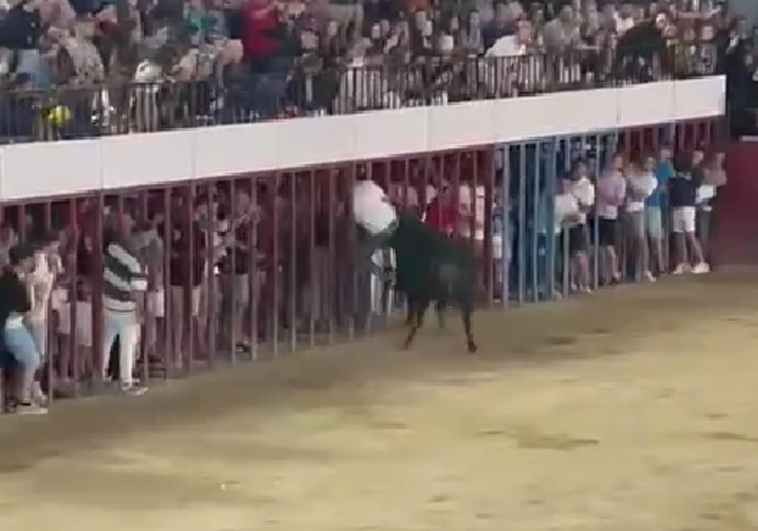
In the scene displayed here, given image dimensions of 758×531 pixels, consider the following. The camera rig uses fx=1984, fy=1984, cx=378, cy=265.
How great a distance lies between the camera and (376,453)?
11703 millimetres

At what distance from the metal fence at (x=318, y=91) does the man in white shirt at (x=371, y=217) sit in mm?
679

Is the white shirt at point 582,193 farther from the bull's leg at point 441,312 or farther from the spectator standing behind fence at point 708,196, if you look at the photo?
the bull's leg at point 441,312

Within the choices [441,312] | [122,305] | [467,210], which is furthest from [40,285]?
[467,210]

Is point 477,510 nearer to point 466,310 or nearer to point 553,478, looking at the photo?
point 553,478

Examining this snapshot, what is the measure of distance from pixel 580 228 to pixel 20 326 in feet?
24.3

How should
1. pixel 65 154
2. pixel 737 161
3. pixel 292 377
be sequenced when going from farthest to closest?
pixel 737 161 < pixel 292 377 < pixel 65 154

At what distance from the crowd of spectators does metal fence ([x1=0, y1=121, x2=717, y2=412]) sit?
1.86 feet

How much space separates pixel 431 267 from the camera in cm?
1514

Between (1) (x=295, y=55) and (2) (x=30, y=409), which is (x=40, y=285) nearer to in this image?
(2) (x=30, y=409)

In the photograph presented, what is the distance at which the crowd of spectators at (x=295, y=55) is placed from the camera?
13547mm

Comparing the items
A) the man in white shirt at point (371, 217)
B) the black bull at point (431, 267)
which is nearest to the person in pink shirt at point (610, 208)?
the man in white shirt at point (371, 217)

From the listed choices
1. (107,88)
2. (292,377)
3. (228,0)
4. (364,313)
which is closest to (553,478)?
(292,377)

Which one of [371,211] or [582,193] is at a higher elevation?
[371,211]

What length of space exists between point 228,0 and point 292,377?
3.80m
